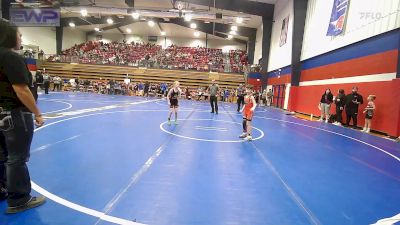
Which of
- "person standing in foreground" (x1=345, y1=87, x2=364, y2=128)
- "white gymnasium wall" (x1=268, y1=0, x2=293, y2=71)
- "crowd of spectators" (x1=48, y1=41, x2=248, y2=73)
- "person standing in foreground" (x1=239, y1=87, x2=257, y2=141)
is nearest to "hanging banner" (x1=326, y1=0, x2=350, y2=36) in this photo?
"person standing in foreground" (x1=345, y1=87, x2=364, y2=128)

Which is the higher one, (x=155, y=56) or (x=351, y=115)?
(x=155, y=56)

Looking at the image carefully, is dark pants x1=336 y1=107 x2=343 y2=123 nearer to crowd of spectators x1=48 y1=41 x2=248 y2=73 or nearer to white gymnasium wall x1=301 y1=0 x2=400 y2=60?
white gymnasium wall x1=301 y1=0 x2=400 y2=60

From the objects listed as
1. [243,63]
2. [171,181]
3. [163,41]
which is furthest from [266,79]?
[171,181]

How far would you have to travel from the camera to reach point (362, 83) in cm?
1312

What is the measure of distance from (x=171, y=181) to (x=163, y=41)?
41338mm

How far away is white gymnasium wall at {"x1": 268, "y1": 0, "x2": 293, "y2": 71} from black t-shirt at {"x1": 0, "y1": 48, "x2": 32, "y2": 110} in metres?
21.1

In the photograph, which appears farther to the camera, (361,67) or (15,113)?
(361,67)

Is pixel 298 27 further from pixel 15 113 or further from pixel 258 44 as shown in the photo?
pixel 15 113

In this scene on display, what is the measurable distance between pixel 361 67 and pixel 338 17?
11.5 feet

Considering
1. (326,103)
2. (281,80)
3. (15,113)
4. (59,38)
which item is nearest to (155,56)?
(59,38)

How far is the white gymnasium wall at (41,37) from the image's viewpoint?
1348 inches

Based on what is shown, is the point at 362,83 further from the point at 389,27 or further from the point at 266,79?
the point at 266,79

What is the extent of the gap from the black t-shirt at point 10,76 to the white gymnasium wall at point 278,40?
69.2 feet

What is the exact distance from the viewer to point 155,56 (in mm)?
39188
